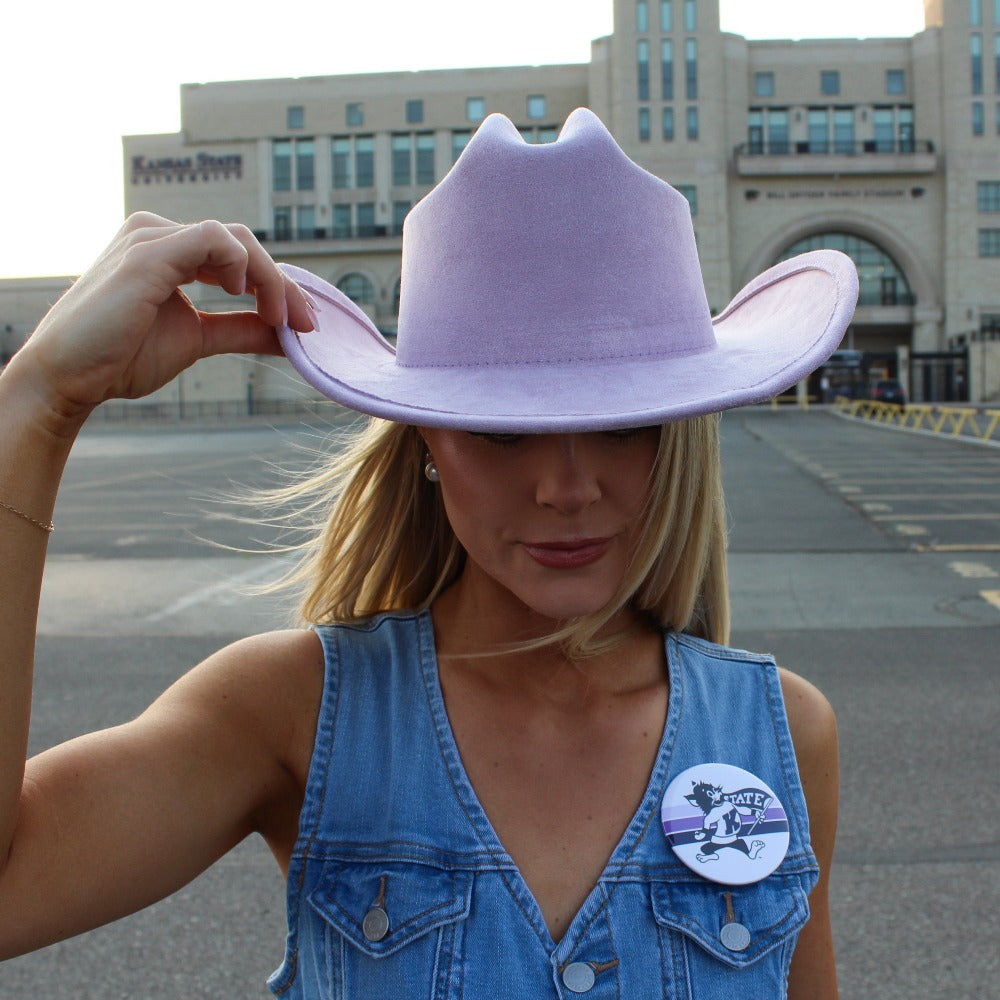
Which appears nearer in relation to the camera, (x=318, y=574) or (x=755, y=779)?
(x=755, y=779)

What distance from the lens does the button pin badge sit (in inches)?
56.3

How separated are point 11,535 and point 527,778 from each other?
715 mm

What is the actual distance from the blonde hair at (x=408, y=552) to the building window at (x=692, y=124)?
68990 millimetres

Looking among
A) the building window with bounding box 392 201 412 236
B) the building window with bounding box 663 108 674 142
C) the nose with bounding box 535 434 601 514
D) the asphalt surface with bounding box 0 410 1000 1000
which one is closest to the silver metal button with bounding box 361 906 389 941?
the nose with bounding box 535 434 601 514

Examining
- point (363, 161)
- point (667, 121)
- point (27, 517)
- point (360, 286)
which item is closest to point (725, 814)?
point (27, 517)

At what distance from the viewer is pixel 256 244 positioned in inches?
52.9

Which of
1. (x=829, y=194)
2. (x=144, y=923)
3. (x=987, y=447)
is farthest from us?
(x=829, y=194)

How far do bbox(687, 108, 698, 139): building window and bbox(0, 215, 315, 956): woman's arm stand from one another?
6933cm

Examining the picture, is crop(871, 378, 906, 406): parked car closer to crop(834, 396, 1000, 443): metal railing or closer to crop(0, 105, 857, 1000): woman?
crop(834, 396, 1000, 443): metal railing

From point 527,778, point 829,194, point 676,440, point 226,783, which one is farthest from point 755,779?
point 829,194

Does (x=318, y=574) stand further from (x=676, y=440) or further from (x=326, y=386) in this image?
(x=676, y=440)

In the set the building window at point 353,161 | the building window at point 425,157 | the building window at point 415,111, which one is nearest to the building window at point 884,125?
the building window at point 425,157

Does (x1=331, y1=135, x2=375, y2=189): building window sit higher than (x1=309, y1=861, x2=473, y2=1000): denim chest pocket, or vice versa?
(x1=331, y1=135, x2=375, y2=189): building window

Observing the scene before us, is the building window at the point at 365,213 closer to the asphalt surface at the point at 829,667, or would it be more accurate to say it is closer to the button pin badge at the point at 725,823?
the asphalt surface at the point at 829,667
